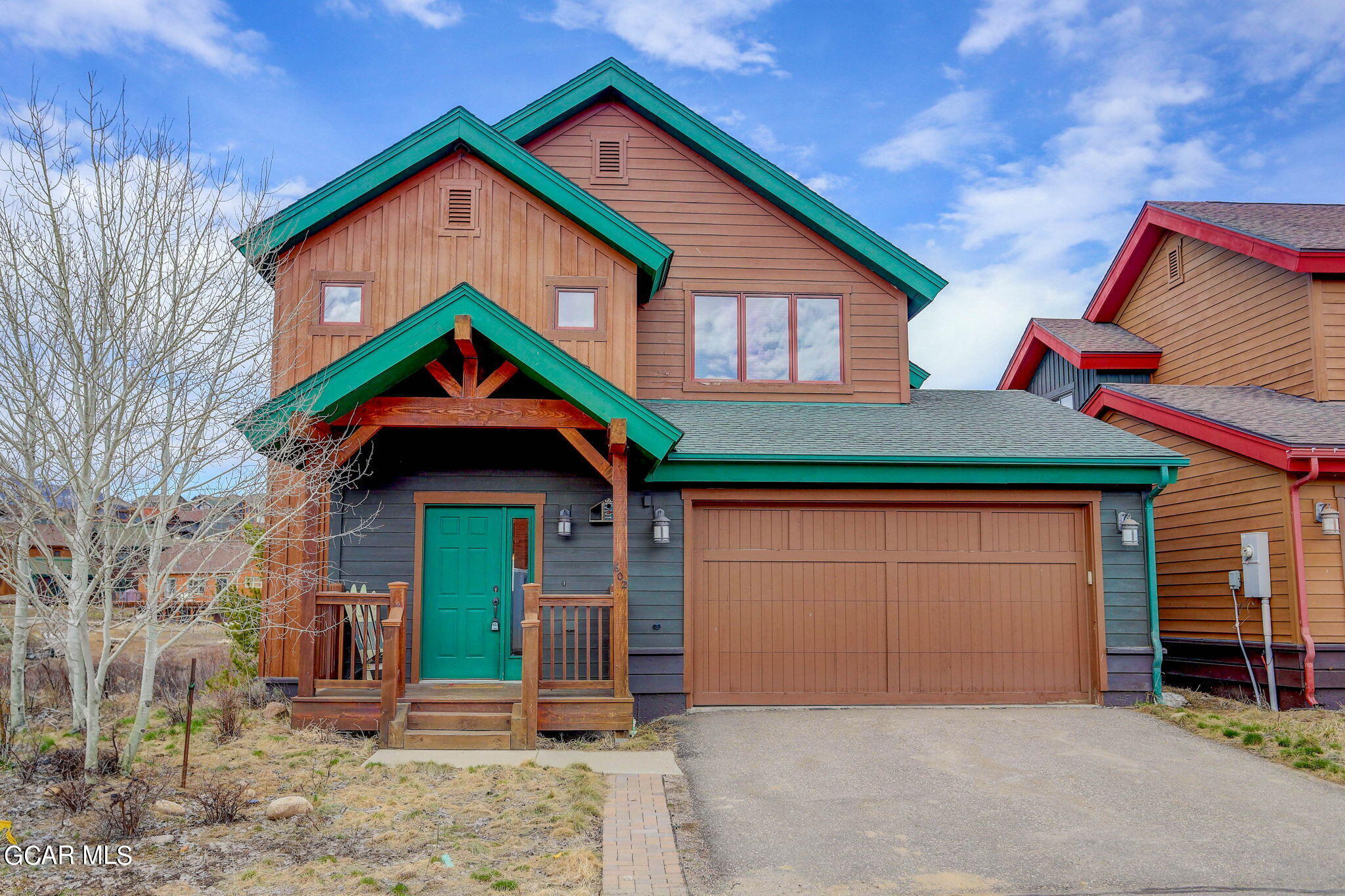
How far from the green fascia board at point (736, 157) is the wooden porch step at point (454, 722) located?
7126mm

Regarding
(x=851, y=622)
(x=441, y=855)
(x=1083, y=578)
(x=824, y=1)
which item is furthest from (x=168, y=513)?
(x=824, y=1)

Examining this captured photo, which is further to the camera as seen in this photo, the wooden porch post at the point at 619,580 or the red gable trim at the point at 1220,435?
the red gable trim at the point at 1220,435

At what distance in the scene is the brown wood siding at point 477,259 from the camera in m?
9.88

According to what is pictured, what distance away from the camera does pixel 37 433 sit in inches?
254

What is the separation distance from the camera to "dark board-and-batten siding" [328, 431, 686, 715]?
955cm

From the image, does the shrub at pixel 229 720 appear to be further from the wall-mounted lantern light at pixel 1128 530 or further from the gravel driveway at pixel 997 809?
the wall-mounted lantern light at pixel 1128 530

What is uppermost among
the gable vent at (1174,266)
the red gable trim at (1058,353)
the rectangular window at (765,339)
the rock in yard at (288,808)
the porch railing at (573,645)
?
the gable vent at (1174,266)

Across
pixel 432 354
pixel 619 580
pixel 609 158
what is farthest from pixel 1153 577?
pixel 609 158

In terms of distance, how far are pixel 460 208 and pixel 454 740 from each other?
564cm

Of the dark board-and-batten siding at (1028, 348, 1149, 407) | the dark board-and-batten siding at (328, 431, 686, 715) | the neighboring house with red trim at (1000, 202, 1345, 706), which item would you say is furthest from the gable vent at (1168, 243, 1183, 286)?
the dark board-and-batten siding at (328, 431, 686, 715)

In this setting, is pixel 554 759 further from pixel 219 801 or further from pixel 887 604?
pixel 887 604

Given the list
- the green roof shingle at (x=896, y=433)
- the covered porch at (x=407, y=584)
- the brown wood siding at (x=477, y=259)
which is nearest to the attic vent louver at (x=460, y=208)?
the brown wood siding at (x=477, y=259)

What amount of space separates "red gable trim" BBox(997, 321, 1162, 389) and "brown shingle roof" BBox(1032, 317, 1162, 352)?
0.08 m

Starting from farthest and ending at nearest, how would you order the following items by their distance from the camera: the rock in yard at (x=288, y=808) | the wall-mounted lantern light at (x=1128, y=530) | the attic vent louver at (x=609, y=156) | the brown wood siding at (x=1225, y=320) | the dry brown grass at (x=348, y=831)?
the brown wood siding at (x=1225, y=320) < the attic vent louver at (x=609, y=156) < the wall-mounted lantern light at (x=1128, y=530) < the rock in yard at (x=288, y=808) < the dry brown grass at (x=348, y=831)
